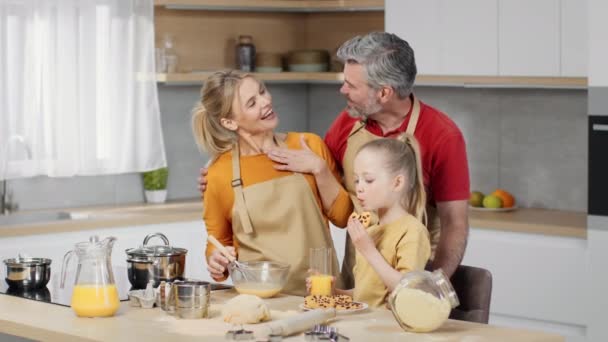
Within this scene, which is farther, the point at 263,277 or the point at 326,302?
the point at 263,277

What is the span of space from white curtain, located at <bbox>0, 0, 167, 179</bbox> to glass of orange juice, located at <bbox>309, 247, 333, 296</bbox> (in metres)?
2.67

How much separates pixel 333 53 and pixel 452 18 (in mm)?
1090

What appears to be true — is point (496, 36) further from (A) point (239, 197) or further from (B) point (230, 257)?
(B) point (230, 257)

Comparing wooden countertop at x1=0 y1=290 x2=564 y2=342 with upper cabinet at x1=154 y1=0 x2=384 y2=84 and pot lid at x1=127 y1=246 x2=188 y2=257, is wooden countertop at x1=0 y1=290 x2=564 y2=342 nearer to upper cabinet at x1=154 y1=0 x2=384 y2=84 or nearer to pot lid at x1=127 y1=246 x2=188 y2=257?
pot lid at x1=127 y1=246 x2=188 y2=257

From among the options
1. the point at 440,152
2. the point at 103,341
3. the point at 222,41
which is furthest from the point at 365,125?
the point at 222,41

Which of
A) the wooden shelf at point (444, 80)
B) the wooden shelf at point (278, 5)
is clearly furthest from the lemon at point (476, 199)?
the wooden shelf at point (278, 5)

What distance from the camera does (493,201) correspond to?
5.85 m

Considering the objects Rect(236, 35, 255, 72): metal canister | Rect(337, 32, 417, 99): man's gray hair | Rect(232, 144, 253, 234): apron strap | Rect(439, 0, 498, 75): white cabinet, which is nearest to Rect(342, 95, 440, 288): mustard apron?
Rect(337, 32, 417, 99): man's gray hair

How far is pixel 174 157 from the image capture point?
21.3 ft

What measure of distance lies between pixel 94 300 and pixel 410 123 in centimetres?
118

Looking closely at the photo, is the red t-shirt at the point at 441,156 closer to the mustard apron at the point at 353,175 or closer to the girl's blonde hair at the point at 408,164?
the mustard apron at the point at 353,175

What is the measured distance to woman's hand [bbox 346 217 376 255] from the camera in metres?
3.36

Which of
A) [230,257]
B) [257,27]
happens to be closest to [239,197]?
[230,257]

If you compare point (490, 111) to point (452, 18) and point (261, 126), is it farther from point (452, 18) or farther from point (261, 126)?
point (261, 126)
